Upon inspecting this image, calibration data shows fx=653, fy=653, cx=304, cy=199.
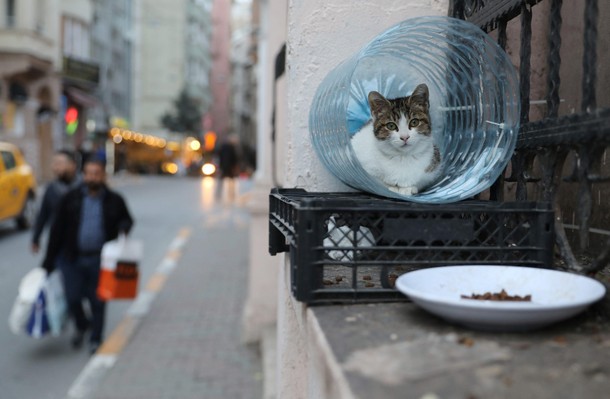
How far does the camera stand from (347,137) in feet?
7.27

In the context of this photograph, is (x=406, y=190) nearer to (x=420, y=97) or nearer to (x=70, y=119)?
(x=420, y=97)

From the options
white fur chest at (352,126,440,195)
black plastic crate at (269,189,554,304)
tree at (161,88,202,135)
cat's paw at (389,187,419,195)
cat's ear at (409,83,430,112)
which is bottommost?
black plastic crate at (269,189,554,304)

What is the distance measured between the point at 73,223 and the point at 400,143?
16.7 feet

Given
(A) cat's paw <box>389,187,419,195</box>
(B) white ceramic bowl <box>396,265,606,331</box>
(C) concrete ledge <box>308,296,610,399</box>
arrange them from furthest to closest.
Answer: (A) cat's paw <box>389,187,419,195</box> → (B) white ceramic bowl <box>396,265,606,331</box> → (C) concrete ledge <box>308,296,610,399</box>

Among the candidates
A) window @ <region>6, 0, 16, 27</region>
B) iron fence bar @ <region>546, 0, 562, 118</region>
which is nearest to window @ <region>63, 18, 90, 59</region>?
window @ <region>6, 0, 16, 27</region>

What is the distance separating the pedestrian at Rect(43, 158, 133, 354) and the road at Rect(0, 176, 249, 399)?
1.32 feet

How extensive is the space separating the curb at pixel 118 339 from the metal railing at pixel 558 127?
411 centimetres

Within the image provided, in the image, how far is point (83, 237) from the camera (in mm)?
6676

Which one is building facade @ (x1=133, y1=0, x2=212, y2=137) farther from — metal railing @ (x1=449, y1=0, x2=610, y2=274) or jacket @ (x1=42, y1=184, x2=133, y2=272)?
metal railing @ (x1=449, y1=0, x2=610, y2=274)

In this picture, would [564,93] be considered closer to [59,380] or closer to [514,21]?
[514,21]

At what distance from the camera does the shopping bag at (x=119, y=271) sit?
6.32 meters

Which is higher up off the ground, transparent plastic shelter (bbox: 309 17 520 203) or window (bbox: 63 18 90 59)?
window (bbox: 63 18 90 59)

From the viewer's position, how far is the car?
1309 centimetres

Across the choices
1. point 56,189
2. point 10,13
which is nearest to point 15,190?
point 56,189
